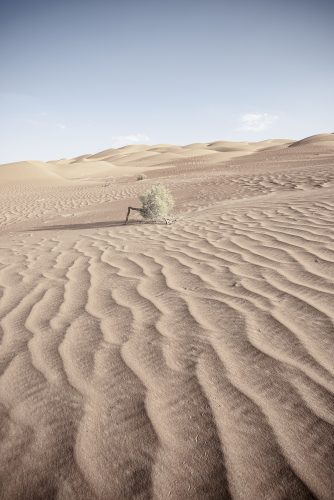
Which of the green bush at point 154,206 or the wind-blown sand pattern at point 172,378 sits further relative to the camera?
the green bush at point 154,206

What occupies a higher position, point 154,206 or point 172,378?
point 172,378

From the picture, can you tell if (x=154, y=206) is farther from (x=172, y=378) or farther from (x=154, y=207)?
(x=172, y=378)

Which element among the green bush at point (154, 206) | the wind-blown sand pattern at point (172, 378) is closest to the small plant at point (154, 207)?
the green bush at point (154, 206)

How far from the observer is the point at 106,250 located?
4.66 metres

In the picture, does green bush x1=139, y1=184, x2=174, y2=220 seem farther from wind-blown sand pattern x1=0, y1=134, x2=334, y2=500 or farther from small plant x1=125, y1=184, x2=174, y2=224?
wind-blown sand pattern x1=0, y1=134, x2=334, y2=500

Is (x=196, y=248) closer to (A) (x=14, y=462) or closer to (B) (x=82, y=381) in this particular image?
(B) (x=82, y=381)

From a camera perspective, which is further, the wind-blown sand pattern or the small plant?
the small plant

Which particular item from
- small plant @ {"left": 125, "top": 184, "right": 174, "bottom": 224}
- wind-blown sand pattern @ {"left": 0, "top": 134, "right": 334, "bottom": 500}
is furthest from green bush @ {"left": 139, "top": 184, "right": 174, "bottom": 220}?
wind-blown sand pattern @ {"left": 0, "top": 134, "right": 334, "bottom": 500}

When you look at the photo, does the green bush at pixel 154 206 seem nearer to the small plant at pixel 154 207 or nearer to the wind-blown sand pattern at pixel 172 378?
the small plant at pixel 154 207

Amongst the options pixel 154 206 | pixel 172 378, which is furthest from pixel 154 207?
pixel 172 378

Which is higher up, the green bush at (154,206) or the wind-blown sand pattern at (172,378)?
the wind-blown sand pattern at (172,378)

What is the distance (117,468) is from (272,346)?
3.30ft

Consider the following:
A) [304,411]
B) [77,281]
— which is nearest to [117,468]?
[304,411]

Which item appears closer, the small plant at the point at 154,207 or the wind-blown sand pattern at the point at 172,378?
the wind-blown sand pattern at the point at 172,378
